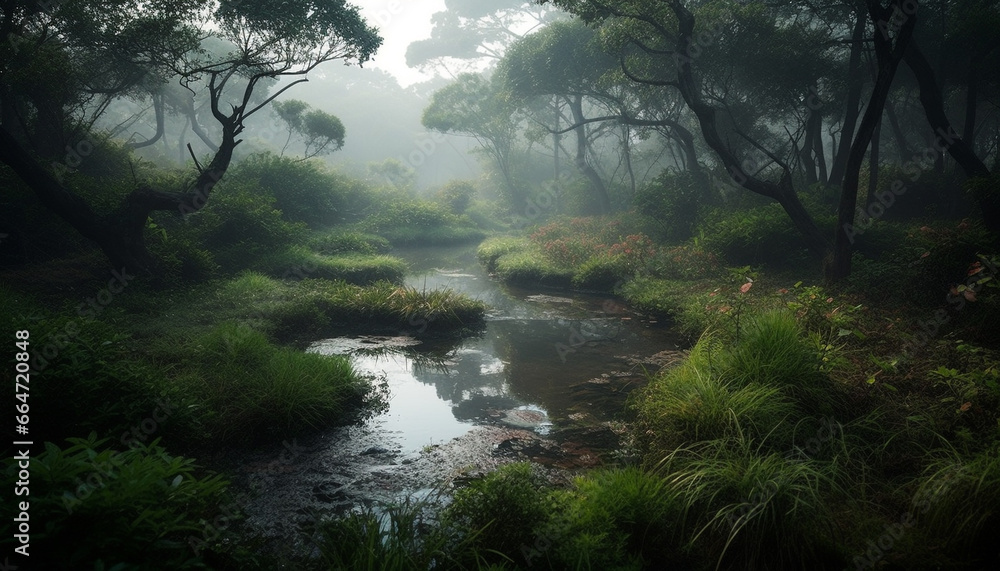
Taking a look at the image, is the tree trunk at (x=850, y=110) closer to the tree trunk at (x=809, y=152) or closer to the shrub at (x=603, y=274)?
the tree trunk at (x=809, y=152)

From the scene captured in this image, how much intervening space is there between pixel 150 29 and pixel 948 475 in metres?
13.0

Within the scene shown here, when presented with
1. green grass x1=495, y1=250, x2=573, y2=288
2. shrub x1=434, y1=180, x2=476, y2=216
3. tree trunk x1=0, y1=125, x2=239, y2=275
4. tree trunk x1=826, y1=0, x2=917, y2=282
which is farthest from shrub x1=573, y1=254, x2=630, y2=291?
shrub x1=434, y1=180, x2=476, y2=216

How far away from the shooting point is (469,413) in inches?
244

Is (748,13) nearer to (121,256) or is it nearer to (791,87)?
(791,87)

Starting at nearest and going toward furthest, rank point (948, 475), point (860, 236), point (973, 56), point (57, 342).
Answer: point (948, 475)
point (57, 342)
point (860, 236)
point (973, 56)

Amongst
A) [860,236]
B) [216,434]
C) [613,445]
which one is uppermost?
[860,236]

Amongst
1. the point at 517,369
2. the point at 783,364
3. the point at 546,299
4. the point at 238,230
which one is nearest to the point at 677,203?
the point at 546,299

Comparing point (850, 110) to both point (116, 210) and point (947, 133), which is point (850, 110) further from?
point (116, 210)

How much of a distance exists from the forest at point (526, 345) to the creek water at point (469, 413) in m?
0.05

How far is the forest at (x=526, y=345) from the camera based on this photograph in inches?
124

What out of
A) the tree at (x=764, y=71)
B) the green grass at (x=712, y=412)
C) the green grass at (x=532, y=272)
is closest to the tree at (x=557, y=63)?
the tree at (x=764, y=71)

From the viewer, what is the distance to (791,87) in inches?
560

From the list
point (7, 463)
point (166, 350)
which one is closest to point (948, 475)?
point (7, 463)

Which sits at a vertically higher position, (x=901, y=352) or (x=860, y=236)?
(x=860, y=236)
